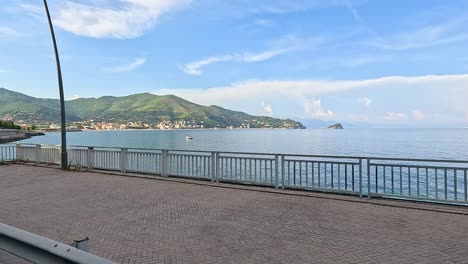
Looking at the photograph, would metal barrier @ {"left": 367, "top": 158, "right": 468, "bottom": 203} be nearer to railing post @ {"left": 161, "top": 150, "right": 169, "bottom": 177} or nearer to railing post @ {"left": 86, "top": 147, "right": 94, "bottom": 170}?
railing post @ {"left": 161, "top": 150, "right": 169, "bottom": 177}

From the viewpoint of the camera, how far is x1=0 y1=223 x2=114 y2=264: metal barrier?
193cm

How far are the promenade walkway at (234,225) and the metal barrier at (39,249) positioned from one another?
231 centimetres

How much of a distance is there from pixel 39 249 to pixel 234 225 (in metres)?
4.37

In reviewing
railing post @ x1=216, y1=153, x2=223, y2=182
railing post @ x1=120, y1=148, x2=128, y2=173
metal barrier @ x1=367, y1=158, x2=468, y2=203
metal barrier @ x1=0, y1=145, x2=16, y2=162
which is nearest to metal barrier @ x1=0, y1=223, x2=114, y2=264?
metal barrier @ x1=367, y1=158, x2=468, y2=203

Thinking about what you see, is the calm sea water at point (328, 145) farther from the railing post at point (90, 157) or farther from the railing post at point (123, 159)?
the railing post at point (123, 159)

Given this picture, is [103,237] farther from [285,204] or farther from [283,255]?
[285,204]

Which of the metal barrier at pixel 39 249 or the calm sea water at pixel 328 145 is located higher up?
the metal barrier at pixel 39 249

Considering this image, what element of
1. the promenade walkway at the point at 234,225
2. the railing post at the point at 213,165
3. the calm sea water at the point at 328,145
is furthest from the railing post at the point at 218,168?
the calm sea water at the point at 328,145

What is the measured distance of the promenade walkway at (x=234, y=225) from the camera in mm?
4777

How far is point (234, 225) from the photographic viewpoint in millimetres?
6258

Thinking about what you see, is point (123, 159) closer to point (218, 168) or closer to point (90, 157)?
point (90, 157)

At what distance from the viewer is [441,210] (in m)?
7.12

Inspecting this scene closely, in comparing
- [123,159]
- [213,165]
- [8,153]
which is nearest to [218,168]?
[213,165]

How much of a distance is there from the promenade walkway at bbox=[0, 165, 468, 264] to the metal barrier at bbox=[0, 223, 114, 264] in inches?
91.1
